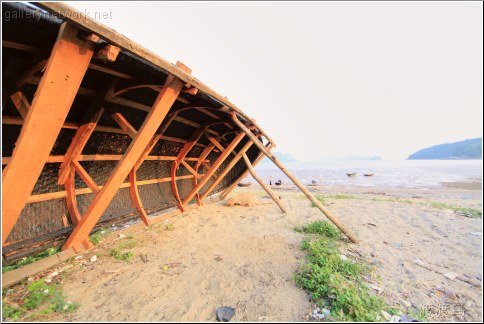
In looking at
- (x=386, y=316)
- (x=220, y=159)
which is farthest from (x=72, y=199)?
(x=386, y=316)

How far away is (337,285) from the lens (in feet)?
9.37

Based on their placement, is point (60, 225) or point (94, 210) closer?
point (94, 210)

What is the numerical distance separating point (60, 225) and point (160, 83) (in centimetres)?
288

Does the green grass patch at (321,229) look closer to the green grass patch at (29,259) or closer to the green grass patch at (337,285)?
the green grass patch at (337,285)

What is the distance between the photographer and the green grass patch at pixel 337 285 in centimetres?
249

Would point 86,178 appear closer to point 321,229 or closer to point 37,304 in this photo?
point 37,304

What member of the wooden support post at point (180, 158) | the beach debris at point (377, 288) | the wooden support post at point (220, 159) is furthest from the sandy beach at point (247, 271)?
the wooden support post at point (220, 159)

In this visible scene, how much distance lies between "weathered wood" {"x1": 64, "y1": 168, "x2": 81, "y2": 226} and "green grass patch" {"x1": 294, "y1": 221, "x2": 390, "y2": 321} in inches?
145

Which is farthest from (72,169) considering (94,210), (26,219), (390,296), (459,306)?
(459,306)

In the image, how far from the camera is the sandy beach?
103 inches

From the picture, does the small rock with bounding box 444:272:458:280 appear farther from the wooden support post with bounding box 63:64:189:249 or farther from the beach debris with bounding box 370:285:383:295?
the wooden support post with bounding box 63:64:189:249

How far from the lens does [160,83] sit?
310 centimetres

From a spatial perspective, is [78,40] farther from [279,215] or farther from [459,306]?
[279,215]

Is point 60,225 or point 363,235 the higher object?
point 60,225
